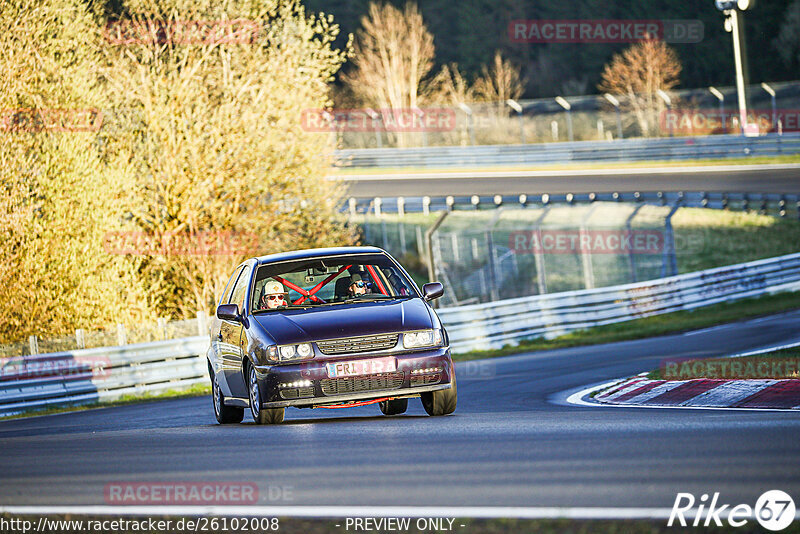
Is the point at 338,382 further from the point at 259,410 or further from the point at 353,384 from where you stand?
the point at 259,410

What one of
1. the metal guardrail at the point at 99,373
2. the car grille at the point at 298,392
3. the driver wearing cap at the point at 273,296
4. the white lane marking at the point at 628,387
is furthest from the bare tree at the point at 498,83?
the car grille at the point at 298,392

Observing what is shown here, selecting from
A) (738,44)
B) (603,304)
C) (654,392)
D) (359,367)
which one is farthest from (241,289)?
(738,44)

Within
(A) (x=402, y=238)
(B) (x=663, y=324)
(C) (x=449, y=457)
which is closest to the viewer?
(C) (x=449, y=457)

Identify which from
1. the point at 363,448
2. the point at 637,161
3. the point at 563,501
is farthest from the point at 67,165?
the point at 637,161

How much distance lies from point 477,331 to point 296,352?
14173 mm

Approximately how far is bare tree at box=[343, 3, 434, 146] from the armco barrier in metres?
42.2

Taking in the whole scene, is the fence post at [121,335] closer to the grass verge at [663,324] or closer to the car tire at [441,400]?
the grass verge at [663,324]

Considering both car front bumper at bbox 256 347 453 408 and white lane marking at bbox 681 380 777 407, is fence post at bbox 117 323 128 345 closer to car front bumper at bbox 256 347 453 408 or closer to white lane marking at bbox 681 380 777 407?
car front bumper at bbox 256 347 453 408

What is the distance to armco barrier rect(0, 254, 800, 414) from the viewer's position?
1894cm

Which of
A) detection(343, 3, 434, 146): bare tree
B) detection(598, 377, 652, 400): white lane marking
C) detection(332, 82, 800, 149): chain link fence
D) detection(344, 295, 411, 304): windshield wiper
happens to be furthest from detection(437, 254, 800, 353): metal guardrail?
detection(343, 3, 434, 146): bare tree

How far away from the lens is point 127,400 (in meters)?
19.4

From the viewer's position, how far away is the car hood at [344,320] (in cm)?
1004

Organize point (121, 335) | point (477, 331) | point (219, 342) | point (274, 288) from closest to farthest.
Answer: point (274, 288), point (219, 342), point (121, 335), point (477, 331)

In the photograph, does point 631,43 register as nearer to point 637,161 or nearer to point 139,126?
point 637,161
